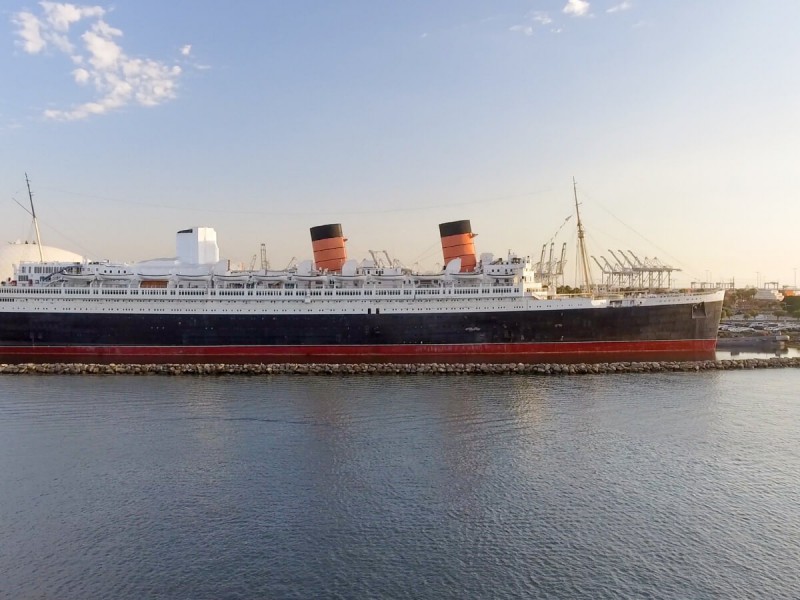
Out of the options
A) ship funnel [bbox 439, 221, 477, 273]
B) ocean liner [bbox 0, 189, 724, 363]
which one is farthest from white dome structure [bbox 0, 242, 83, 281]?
ship funnel [bbox 439, 221, 477, 273]

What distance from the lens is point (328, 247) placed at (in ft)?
111

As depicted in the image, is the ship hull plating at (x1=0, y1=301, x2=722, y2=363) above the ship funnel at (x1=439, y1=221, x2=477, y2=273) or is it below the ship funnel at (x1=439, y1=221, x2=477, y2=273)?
below

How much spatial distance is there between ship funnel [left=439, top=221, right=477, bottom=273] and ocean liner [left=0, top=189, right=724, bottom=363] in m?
0.78

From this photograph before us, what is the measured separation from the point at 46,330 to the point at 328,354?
15.3m

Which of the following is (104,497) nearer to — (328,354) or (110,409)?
(110,409)

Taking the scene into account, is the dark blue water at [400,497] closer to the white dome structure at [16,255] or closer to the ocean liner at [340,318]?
the ocean liner at [340,318]

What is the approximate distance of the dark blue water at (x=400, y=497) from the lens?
30.5ft

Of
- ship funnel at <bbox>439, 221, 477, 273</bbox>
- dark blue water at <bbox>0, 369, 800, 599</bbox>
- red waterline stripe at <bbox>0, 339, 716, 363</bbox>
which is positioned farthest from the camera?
ship funnel at <bbox>439, 221, 477, 273</bbox>

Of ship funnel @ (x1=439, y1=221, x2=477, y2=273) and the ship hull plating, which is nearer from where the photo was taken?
the ship hull plating

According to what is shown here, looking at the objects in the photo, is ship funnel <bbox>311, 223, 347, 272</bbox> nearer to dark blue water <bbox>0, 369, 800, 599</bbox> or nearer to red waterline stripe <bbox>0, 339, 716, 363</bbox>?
red waterline stripe <bbox>0, 339, 716, 363</bbox>

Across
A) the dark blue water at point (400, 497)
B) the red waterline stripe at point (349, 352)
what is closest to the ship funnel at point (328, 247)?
the red waterline stripe at point (349, 352)

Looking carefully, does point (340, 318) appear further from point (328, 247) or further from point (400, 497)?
point (400, 497)

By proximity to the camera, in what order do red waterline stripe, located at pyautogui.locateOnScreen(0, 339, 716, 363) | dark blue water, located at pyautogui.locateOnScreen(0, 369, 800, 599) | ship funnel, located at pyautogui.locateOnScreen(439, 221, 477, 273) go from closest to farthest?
dark blue water, located at pyautogui.locateOnScreen(0, 369, 800, 599) < red waterline stripe, located at pyautogui.locateOnScreen(0, 339, 716, 363) < ship funnel, located at pyautogui.locateOnScreen(439, 221, 477, 273)

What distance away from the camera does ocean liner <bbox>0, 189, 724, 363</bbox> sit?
30734mm
